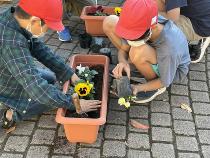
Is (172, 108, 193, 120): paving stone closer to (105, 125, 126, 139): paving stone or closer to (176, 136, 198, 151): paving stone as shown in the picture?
(176, 136, 198, 151): paving stone

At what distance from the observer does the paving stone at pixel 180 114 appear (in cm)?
344

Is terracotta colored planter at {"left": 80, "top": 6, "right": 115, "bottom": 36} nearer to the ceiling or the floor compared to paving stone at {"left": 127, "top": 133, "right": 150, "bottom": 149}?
nearer to the ceiling

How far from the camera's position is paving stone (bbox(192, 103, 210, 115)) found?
3.51m

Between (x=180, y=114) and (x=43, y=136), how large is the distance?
4.11 ft

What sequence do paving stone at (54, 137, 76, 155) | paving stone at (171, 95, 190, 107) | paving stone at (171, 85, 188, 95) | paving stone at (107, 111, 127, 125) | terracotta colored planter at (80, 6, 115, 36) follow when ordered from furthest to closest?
terracotta colored planter at (80, 6, 115, 36) → paving stone at (171, 85, 188, 95) → paving stone at (171, 95, 190, 107) → paving stone at (107, 111, 127, 125) → paving stone at (54, 137, 76, 155)

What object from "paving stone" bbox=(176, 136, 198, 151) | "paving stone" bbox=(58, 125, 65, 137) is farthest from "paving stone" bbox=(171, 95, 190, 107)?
"paving stone" bbox=(58, 125, 65, 137)

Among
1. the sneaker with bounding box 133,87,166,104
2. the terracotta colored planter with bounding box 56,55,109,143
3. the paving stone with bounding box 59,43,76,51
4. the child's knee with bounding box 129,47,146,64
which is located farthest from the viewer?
the paving stone with bounding box 59,43,76,51

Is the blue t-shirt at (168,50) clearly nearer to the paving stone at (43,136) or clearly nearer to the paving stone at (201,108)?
the paving stone at (201,108)

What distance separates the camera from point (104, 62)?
3.65 metres

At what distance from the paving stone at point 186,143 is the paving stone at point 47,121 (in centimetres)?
106

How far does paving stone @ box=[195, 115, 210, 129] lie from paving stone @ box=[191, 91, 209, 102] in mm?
250

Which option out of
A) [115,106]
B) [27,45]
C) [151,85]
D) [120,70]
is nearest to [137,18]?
[120,70]

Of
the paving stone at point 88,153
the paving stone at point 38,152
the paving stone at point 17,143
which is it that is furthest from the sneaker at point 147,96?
the paving stone at point 17,143

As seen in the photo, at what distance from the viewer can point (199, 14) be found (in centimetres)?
385
